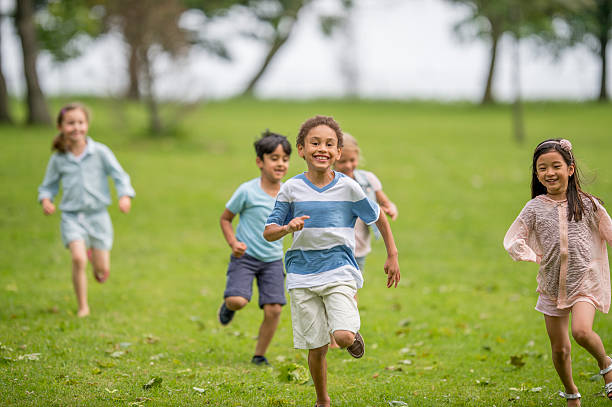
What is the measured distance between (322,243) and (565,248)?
1.67m

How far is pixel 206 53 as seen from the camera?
3806 cm

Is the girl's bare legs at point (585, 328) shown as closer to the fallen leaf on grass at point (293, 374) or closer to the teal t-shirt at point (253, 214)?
the fallen leaf on grass at point (293, 374)

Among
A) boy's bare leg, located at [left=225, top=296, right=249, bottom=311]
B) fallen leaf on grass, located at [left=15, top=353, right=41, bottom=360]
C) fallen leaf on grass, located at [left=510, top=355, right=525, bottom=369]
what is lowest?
fallen leaf on grass, located at [left=510, top=355, right=525, bottom=369]

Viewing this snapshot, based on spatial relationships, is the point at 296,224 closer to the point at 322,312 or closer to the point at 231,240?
the point at 322,312

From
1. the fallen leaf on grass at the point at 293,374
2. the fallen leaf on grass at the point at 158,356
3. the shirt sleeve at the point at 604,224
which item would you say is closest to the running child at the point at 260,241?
the fallen leaf on grass at the point at 293,374

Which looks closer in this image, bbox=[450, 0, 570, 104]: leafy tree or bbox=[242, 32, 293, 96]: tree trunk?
bbox=[450, 0, 570, 104]: leafy tree

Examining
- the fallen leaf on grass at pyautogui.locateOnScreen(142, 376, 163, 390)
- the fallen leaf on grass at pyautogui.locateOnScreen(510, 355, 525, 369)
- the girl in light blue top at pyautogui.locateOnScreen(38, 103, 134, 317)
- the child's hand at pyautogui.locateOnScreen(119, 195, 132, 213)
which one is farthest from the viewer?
the girl in light blue top at pyautogui.locateOnScreen(38, 103, 134, 317)

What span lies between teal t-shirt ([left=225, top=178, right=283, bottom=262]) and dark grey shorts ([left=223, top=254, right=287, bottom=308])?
0.07 m

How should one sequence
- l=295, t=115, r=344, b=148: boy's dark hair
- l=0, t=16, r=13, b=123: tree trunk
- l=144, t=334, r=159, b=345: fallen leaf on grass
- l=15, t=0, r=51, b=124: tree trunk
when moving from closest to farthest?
l=295, t=115, r=344, b=148: boy's dark hair, l=144, t=334, r=159, b=345: fallen leaf on grass, l=15, t=0, r=51, b=124: tree trunk, l=0, t=16, r=13, b=123: tree trunk

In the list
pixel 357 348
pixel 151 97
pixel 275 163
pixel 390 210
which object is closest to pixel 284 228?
pixel 357 348

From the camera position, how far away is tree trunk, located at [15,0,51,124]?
2359 cm

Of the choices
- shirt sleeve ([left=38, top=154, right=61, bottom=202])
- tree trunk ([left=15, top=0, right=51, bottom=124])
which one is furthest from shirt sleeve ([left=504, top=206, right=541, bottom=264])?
tree trunk ([left=15, top=0, right=51, bottom=124])

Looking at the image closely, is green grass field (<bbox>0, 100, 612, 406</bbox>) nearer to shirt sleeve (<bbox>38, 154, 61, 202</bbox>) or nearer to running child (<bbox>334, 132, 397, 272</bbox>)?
running child (<bbox>334, 132, 397, 272</bbox>)

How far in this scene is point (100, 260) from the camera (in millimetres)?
7895
